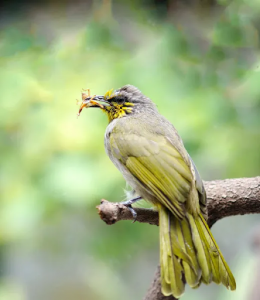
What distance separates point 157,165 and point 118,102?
35cm

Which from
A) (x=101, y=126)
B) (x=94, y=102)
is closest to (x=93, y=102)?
(x=94, y=102)

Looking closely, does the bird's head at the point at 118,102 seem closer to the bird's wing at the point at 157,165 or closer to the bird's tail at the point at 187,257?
the bird's wing at the point at 157,165

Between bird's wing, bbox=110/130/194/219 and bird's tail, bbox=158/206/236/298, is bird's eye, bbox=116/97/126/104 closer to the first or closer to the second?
bird's wing, bbox=110/130/194/219

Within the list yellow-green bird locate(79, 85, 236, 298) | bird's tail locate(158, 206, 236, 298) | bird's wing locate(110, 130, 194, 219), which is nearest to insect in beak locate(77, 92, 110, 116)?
yellow-green bird locate(79, 85, 236, 298)

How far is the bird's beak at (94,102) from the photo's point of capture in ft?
5.94

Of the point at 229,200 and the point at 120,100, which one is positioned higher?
the point at 120,100

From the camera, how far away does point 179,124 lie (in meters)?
2.41

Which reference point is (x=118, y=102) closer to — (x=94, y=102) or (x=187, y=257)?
(x=94, y=102)

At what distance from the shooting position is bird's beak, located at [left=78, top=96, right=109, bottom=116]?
1.81 m

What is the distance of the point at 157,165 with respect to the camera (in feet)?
5.27

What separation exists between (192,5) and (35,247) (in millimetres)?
1586

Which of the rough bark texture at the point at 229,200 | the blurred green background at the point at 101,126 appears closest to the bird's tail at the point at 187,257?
the rough bark texture at the point at 229,200

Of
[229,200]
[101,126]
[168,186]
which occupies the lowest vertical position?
[168,186]

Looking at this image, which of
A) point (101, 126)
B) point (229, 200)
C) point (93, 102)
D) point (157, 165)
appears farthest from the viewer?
point (101, 126)
